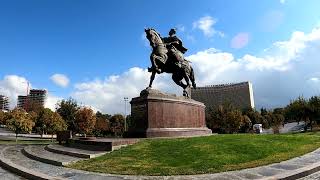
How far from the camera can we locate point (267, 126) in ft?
300

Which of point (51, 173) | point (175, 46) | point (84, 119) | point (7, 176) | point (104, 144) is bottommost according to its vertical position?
point (7, 176)

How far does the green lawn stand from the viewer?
9828 millimetres

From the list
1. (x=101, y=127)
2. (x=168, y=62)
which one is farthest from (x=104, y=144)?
(x=101, y=127)

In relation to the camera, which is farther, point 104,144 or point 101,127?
point 101,127

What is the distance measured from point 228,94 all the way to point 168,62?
319ft

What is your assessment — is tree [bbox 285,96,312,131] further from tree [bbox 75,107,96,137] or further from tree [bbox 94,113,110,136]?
tree [bbox 94,113,110,136]

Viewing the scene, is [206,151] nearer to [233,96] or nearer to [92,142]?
[92,142]

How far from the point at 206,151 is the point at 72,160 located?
4.79 m

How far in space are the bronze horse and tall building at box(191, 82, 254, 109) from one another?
3551 inches

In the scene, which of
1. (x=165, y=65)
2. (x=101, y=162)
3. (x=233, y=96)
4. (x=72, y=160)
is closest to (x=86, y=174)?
(x=101, y=162)

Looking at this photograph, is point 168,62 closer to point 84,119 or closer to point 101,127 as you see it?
point 84,119

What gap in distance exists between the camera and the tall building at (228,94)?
4382 inches

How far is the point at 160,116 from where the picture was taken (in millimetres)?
16766

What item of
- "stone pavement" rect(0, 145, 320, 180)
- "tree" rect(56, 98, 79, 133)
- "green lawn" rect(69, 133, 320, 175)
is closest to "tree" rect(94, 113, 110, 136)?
"tree" rect(56, 98, 79, 133)
